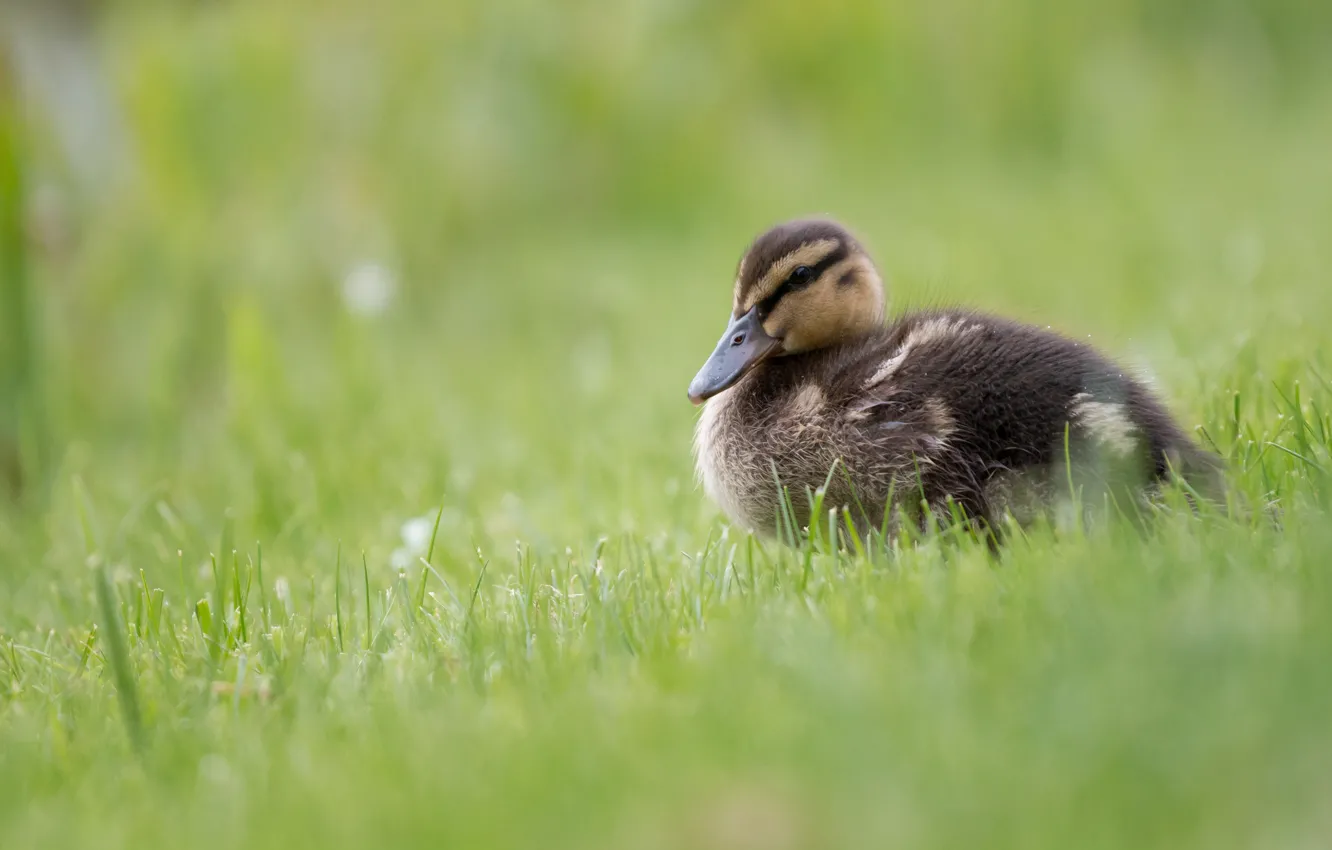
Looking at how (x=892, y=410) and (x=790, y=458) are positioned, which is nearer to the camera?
(x=892, y=410)

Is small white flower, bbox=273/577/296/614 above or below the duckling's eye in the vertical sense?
below

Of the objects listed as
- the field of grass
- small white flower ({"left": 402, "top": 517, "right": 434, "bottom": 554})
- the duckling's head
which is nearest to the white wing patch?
the field of grass

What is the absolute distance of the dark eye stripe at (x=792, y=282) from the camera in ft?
12.8

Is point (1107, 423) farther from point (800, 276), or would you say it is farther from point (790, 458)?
point (800, 276)

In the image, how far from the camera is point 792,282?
3914mm

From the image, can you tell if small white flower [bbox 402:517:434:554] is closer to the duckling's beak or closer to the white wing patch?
the duckling's beak

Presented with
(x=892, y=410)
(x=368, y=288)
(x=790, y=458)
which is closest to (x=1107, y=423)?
(x=892, y=410)

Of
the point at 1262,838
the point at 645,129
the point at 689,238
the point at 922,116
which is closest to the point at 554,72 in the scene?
the point at 645,129

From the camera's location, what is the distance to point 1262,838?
1.68m

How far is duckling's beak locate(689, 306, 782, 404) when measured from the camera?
3865 millimetres

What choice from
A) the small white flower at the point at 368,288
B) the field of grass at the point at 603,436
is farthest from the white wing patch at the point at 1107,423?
the small white flower at the point at 368,288

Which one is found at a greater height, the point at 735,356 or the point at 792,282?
the point at 792,282

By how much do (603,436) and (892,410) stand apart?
2544mm

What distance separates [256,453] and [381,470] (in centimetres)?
49
